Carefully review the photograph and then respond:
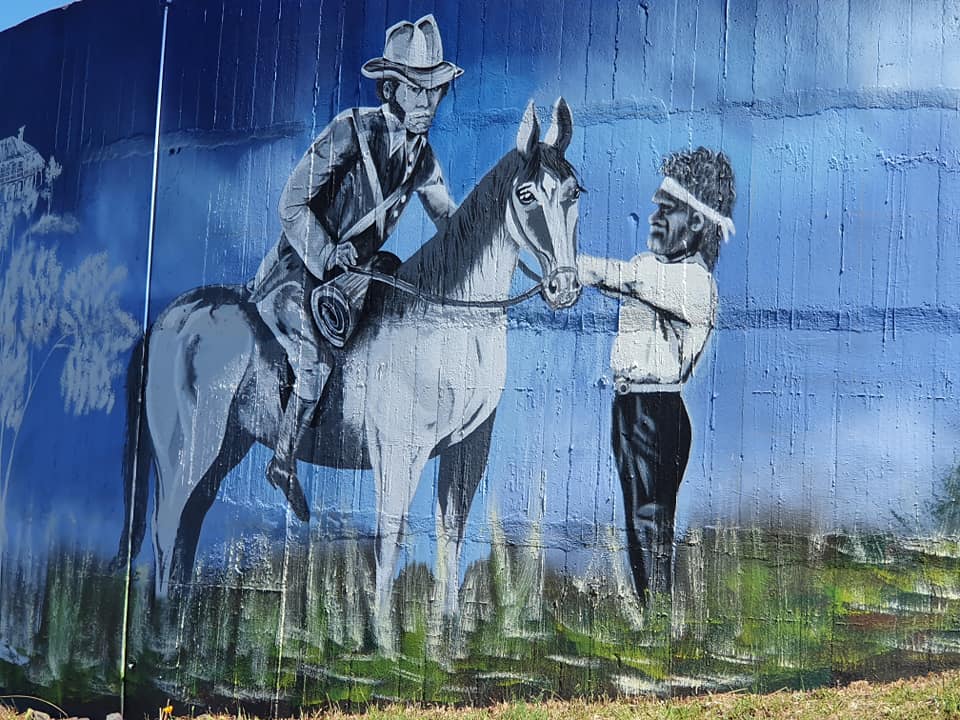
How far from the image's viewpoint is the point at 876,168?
701cm

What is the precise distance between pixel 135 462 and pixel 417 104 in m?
2.99

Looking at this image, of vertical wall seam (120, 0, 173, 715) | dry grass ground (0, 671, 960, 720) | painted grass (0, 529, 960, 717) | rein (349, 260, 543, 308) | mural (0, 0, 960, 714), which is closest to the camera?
dry grass ground (0, 671, 960, 720)

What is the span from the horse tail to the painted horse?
0.11 metres

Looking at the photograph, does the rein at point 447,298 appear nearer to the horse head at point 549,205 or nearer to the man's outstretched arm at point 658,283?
the horse head at point 549,205

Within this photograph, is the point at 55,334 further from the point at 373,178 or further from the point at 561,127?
the point at 561,127

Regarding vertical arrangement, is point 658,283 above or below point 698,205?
below

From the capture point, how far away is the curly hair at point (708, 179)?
722cm

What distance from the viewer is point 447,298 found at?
7.77 metres

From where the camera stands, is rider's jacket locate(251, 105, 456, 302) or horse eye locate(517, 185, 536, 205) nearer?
horse eye locate(517, 185, 536, 205)

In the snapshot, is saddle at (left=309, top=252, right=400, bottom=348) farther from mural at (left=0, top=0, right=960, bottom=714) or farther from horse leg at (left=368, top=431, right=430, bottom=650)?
horse leg at (left=368, top=431, right=430, bottom=650)

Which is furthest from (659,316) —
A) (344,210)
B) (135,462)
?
(135,462)

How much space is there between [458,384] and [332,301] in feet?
3.29

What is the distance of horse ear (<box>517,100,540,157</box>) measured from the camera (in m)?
7.62

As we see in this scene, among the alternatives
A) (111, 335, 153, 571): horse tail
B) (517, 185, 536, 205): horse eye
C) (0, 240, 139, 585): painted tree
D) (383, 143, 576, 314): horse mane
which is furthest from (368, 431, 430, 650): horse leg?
(0, 240, 139, 585): painted tree
